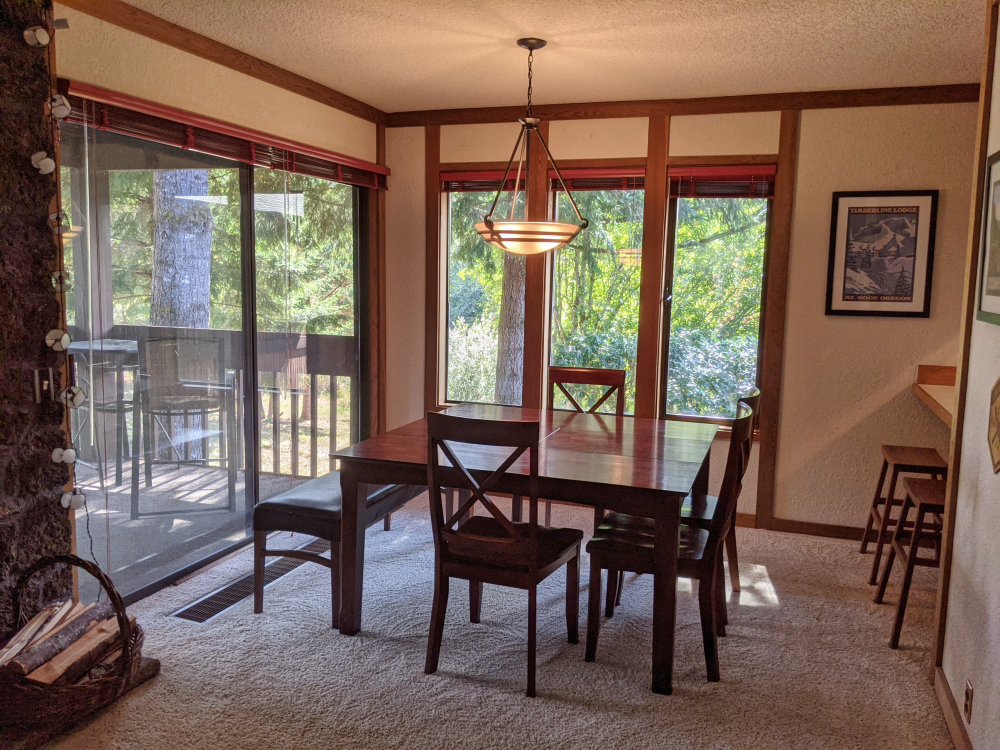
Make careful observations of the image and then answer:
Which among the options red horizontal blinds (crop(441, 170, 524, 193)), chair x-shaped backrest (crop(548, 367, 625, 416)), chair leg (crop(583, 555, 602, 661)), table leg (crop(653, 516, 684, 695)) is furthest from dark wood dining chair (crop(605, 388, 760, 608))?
red horizontal blinds (crop(441, 170, 524, 193))

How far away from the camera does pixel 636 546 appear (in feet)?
9.16

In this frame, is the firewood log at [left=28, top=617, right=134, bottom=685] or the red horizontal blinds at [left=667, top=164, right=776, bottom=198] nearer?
the firewood log at [left=28, top=617, right=134, bottom=685]

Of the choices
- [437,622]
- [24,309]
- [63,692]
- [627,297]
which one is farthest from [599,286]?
[63,692]

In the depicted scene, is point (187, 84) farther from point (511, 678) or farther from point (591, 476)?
point (511, 678)

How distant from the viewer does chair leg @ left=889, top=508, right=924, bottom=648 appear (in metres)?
2.92

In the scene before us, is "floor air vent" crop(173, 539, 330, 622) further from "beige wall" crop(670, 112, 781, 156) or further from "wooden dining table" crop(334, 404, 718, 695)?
"beige wall" crop(670, 112, 781, 156)

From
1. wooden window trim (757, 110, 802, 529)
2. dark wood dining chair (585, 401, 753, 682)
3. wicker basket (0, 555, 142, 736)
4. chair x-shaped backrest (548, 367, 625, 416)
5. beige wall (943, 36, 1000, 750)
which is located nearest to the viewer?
beige wall (943, 36, 1000, 750)

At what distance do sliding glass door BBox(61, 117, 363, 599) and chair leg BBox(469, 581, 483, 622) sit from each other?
1.41 meters

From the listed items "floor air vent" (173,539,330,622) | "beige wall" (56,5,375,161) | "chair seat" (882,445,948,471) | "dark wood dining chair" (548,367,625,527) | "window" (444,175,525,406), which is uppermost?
"beige wall" (56,5,375,161)

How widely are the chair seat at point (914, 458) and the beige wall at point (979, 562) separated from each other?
1013 mm

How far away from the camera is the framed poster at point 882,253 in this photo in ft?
13.5

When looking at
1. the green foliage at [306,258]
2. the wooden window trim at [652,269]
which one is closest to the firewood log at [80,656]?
the green foliage at [306,258]

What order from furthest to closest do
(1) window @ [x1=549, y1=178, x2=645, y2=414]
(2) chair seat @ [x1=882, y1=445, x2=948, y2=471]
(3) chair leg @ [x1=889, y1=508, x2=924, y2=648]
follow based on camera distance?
1. (1) window @ [x1=549, y1=178, x2=645, y2=414]
2. (2) chair seat @ [x1=882, y1=445, x2=948, y2=471]
3. (3) chair leg @ [x1=889, y1=508, x2=924, y2=648]

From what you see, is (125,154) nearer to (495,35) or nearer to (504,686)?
(495,35)
